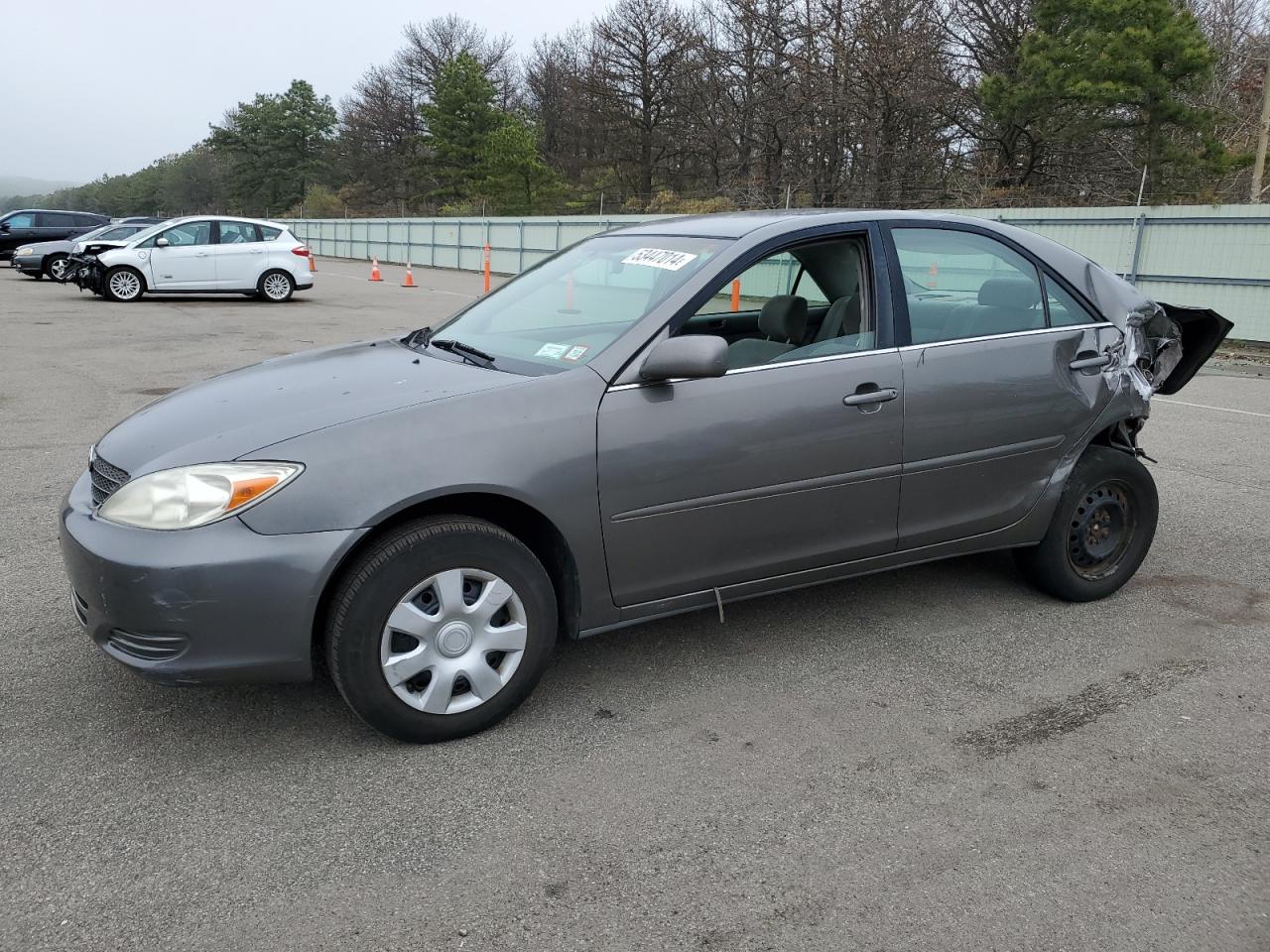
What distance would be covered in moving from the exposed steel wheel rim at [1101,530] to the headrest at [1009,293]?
2.76 feet

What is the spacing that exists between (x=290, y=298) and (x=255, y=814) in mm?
19034

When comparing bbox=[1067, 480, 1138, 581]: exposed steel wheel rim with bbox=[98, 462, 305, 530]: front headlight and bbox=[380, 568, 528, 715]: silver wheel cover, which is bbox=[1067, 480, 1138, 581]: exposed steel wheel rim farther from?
bbox=[98, 462, 305, 530]: front headlight

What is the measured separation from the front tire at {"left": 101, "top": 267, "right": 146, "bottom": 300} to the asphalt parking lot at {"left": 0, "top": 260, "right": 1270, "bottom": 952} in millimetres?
16004

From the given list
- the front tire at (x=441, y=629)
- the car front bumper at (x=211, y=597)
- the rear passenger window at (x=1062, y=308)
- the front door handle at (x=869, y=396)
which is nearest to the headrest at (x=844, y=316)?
the front door handle at (x=869, y=396)

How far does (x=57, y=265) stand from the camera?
78.4 feet

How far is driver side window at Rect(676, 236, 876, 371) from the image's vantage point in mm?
3734

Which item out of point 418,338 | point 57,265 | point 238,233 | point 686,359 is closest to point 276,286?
point 238,233

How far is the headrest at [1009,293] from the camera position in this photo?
418 cm

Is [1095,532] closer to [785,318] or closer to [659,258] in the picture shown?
[785,318]

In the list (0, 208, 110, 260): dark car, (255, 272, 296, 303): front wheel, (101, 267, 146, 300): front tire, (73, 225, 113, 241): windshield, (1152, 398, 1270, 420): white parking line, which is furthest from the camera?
(0, 208, 110, 260): dark car

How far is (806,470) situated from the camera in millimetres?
3594

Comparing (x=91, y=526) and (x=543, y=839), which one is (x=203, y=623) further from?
(x=543, y=839)

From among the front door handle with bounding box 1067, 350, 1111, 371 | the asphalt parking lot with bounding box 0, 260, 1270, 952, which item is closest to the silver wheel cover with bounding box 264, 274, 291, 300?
the asphalt parking lot with bounding box 0, 260, 1270, 952

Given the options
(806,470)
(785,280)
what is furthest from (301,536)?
(785,280)
